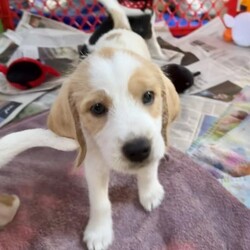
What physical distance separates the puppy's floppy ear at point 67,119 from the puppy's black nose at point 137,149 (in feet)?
0.49

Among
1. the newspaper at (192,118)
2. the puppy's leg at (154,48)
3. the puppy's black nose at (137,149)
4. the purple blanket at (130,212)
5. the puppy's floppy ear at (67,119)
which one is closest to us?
the puppy's black nose at (137,149)

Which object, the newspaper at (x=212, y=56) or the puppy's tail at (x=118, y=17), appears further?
the newspaper at (x=212, y=56)

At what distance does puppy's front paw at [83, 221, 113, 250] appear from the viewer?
3.29 feet

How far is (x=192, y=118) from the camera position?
4.71 feet

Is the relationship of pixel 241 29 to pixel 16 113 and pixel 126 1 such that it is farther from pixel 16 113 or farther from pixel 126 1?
pixel 16 113

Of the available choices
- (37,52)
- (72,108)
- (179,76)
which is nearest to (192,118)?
(179,76)

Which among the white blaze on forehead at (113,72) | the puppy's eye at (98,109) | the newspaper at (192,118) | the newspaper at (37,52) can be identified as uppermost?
the white blaze on forehead at (113,72)

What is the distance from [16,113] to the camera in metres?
1.50

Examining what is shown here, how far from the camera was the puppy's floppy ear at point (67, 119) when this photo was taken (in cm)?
90

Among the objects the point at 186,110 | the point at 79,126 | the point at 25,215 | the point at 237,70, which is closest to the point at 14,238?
the point at 25,215

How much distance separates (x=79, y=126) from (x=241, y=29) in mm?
1140

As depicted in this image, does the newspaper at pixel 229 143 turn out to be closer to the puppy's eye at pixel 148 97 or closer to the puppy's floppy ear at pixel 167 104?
the puppy's floppy ear at pixel 167 104

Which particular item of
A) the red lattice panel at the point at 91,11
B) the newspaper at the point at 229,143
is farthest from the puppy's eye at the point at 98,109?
the red lattice panel at the point at 91,11

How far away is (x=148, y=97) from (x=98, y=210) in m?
0.30
